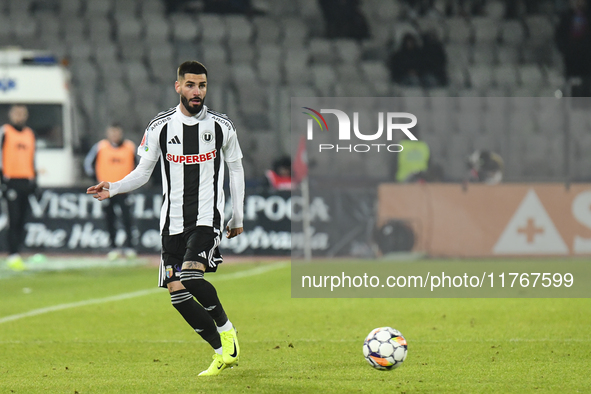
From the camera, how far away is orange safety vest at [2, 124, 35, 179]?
12.6 metres

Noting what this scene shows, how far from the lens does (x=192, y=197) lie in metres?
5.21

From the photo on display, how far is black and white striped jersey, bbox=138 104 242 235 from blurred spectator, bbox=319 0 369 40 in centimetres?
1480

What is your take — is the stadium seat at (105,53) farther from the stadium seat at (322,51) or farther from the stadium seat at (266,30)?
the stadium seat at (322,51)

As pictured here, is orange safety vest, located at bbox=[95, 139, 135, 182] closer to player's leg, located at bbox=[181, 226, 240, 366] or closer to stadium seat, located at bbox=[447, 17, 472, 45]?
stadium seat, located at bbox=[447, 17, 472, 45]

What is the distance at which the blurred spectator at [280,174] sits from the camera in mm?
15609

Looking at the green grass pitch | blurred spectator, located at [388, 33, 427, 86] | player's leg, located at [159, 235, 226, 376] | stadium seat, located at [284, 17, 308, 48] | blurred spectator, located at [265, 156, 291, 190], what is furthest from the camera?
stadium seat, located at [284, 17, 308, 48]

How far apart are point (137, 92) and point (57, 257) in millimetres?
5710

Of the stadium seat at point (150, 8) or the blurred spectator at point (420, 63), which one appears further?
the stadium seat at point (150, 8)

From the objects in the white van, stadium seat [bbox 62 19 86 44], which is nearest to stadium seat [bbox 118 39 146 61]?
stadium seat [bbox 62 19 86 44]

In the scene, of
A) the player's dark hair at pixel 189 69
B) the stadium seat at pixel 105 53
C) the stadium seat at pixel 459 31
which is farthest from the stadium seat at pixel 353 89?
the player's dark hair at pixel 189 69

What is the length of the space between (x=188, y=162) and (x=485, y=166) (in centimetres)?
873

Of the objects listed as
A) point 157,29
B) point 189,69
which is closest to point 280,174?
point 157,29

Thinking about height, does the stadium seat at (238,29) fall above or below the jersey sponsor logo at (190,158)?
above

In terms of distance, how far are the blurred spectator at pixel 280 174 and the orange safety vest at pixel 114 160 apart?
2724 mm
